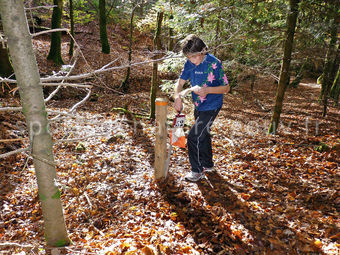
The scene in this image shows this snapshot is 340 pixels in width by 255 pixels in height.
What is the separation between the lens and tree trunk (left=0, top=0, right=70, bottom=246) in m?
1.66

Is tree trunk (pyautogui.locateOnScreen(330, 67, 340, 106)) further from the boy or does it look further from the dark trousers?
the boy

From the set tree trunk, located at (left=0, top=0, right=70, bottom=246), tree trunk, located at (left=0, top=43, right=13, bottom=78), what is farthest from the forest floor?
tree trunk, located at (left=0, top=43, right=13, bottom=78)

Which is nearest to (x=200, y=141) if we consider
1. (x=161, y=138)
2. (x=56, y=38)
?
(x=161, y=138)

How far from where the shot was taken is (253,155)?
5164 millimetres

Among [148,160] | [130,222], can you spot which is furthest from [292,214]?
[148,160]

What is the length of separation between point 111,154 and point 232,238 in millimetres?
3619

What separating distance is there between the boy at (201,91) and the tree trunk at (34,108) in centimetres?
212

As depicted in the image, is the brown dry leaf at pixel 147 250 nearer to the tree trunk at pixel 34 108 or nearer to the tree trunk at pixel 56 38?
the tree trunk at pixel 34 108

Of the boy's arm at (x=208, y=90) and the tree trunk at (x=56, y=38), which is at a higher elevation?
the tree trunk at (x=56, y=38)

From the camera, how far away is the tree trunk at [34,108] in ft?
5.43

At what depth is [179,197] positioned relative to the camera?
3619mm

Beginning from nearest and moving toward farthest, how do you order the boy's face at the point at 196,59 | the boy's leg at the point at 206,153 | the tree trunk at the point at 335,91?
the boy's face at the point at 196,59 → the boy's leg at the point at 206,153 → the tree trunk at the point at 335,91

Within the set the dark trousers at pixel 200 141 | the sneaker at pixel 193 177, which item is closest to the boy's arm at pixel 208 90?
the dark trousers at pixel 200 141

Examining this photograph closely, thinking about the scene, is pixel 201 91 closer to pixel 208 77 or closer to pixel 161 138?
pixel 208 77
